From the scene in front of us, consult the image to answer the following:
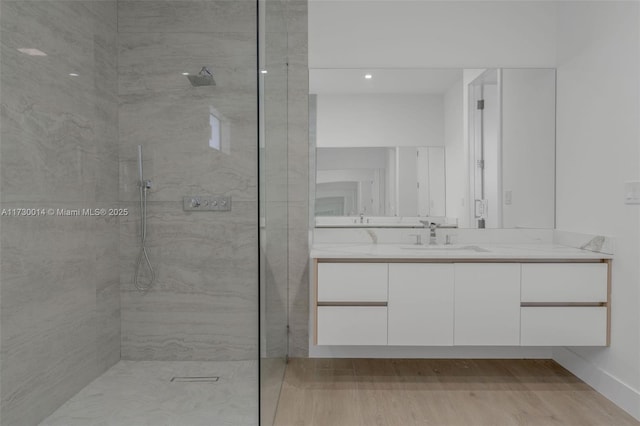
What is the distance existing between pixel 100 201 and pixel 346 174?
1.55 meters

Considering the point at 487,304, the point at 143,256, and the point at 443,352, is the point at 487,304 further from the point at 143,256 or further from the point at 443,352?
the point at 143,256

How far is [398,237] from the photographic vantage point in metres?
3.04

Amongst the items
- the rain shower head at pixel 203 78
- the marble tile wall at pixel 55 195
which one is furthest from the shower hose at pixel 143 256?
the rain shower head at pixel 203 78

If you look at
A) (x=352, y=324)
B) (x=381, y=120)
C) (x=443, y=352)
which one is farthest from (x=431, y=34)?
(x=443, y=352)

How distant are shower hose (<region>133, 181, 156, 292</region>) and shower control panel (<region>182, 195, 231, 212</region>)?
229 millimetres

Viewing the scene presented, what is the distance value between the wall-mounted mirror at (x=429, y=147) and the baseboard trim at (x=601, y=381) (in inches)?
32.3

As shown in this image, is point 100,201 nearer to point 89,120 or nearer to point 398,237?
point 89,120

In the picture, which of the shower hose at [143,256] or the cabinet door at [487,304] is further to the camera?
the cabinet door at [487,304]

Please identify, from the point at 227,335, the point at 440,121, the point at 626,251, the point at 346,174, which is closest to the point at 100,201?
the point at 227,335

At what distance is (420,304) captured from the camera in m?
2.47

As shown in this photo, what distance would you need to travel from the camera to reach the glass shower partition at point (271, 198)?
1685 mm

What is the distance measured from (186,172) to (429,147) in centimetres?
161

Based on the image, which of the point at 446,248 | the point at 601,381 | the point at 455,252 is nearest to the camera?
the point at 601,381

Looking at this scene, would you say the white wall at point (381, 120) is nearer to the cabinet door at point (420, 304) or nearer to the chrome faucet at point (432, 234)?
the chrome faucet at point (432, 234)
